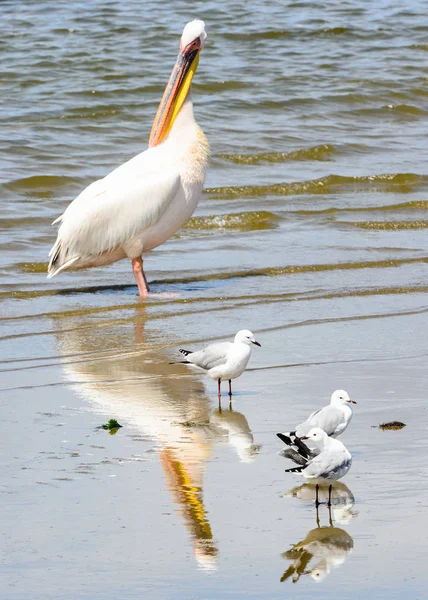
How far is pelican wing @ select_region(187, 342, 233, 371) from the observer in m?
5.98

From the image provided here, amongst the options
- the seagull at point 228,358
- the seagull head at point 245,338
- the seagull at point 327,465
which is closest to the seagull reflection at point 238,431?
the seagull at point 228,358

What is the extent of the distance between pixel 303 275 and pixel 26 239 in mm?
2642

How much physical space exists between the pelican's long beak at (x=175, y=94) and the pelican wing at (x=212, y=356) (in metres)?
3.32

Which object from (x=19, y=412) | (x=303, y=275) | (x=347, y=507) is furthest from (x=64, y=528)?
(x=303, y=275)

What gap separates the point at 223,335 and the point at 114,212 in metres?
1.72

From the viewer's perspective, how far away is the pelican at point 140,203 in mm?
8734

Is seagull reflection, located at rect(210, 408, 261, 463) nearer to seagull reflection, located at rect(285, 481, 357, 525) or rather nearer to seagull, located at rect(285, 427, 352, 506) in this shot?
seagull reflection, located at rect(285, 481, 357, 525)

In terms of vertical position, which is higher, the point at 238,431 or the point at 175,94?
the point at 175,94

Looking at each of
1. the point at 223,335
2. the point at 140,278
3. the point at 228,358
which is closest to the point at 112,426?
the point at 228,358

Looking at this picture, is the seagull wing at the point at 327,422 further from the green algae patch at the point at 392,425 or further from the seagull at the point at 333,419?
the green algae patch at the point at 392,425

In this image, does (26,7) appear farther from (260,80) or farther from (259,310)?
(259,310)

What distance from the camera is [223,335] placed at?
24.6 feet

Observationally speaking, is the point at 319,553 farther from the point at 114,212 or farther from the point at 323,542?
the point at 114,212

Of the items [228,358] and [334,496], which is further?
[228,358]
